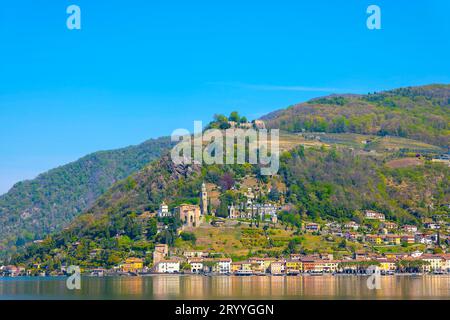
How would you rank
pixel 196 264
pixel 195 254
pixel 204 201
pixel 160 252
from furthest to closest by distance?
1. pixel 204 201
2. pixel 160 252
3. pixel 195 254
4. pixel 196 264

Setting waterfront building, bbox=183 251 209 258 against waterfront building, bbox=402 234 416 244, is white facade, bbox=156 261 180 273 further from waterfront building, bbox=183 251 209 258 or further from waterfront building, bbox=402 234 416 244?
waterfront building, bbox=402 234 416 244

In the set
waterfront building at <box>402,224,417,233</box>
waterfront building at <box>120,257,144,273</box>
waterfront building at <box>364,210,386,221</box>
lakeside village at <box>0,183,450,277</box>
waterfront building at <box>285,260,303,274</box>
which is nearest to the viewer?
waterfront building at <box>285,260,303,274</box>

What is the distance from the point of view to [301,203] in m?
142

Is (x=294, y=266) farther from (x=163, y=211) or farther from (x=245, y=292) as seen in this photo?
(x=245, y=292)

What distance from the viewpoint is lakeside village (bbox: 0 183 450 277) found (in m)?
115

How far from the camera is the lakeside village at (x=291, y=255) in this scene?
115 metres

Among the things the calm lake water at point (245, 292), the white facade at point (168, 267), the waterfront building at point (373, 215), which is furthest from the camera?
the waterfront building at point (373, 215)

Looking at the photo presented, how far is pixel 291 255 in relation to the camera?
119250mm

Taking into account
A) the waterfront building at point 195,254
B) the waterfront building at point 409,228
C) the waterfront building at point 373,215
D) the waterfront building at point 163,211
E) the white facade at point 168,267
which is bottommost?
the white facade at point 168,267

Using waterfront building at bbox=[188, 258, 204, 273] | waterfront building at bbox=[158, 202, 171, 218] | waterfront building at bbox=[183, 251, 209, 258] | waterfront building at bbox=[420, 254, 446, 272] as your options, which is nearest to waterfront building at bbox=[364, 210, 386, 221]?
waterfront building at bbox=[420, 254, 446, 272]

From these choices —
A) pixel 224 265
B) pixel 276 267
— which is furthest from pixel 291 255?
pixel 224 265

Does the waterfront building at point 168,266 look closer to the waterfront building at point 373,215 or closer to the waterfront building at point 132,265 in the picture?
the waterfront building at point 132,265

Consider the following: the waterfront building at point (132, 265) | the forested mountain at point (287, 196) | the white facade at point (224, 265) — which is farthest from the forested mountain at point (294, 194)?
the white facade at point (224, 265)
